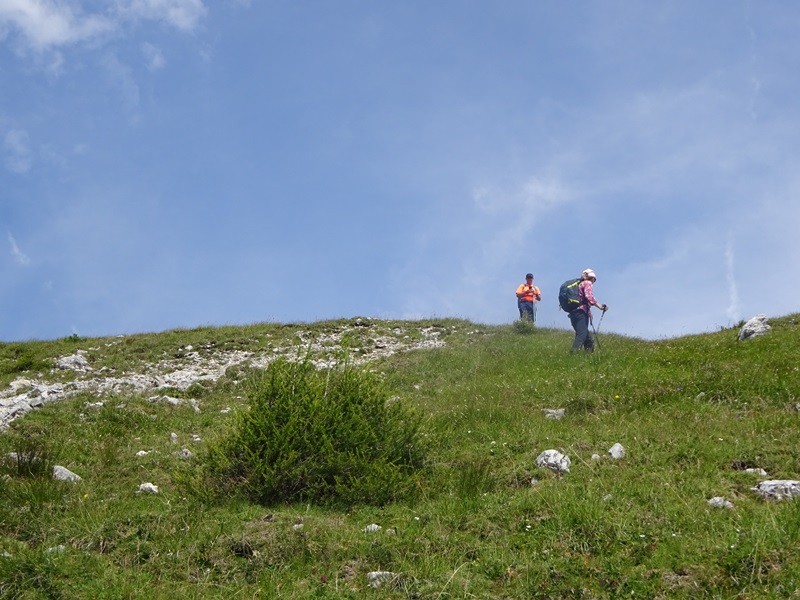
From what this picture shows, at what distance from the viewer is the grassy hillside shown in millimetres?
7395

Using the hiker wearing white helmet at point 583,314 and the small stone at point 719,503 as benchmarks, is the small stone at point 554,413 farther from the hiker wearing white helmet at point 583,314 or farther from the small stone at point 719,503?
the hiker wearing white helmet at point 583,314

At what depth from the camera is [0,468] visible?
440 inches

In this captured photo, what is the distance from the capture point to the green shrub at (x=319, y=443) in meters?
10.1

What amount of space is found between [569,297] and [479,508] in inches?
530

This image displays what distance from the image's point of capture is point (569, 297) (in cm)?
2189

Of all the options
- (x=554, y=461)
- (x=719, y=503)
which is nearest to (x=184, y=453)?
(x=554, y=461)

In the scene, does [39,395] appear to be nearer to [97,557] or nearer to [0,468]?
[0,468]

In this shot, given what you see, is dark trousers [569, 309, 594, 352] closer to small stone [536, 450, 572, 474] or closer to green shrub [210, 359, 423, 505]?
small stone [536, 450, 572, 474]

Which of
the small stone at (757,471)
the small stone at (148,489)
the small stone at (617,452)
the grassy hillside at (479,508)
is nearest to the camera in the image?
the grassy hillside at (479,508)

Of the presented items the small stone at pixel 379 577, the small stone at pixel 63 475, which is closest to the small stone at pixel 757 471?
the small stone at pixel 379 577

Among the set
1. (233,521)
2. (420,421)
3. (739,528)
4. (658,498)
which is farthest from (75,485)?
(739,528)

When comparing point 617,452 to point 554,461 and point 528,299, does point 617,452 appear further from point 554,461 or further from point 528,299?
point 528,299

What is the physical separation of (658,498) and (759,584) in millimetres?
2076

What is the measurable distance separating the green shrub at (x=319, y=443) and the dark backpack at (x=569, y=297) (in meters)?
11.5
